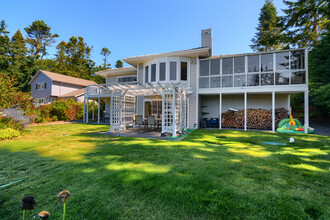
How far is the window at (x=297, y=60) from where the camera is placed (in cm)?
907

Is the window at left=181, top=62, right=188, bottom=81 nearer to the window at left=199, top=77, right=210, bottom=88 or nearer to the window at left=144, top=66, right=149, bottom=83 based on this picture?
the window at left=199, top=77, right=210, bottom=88

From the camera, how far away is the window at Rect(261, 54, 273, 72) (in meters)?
9.58

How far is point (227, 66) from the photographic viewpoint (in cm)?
1028

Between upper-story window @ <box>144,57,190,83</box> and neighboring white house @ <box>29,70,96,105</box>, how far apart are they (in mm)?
15972

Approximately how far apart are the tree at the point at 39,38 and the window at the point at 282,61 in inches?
1729

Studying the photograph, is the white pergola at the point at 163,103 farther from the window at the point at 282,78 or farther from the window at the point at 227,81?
the window at the point at 282,78

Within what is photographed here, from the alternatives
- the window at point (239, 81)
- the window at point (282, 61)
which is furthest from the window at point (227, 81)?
the window at point (282, 61)

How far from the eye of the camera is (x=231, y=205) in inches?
81.5

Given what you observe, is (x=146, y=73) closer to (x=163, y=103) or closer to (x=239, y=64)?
(x=163, y=103)

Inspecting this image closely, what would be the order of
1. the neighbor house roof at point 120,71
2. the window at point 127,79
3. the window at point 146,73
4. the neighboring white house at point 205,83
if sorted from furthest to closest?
the window at point 127,79, the neighbor house roof at point 120,71, the window at point 146,73, the neighboring white house at point 205,83

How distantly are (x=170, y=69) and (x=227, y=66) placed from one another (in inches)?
156

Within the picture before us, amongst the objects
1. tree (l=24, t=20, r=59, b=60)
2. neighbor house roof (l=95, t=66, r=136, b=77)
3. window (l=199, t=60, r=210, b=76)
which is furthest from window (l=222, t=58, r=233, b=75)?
tree (l=24, t=20, r=59, b=60)

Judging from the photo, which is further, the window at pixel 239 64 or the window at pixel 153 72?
the window at pixel 153 72

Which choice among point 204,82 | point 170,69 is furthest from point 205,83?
point 170,69
